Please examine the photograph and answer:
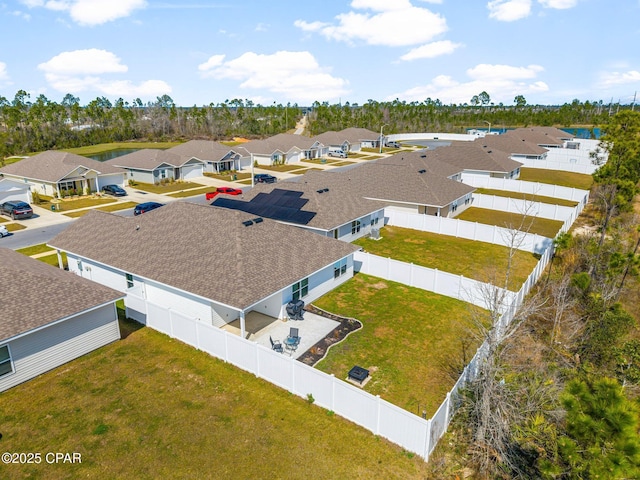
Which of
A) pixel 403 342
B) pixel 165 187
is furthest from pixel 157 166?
pixel 403 342

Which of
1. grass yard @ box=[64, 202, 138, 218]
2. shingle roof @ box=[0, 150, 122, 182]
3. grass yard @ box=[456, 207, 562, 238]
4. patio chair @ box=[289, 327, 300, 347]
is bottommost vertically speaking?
patio chair @ box=[289, 327, 300, 347]

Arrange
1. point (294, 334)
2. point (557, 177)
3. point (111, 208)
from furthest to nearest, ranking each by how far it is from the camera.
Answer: point (557, 177), point (111, 208), point (294, 334)

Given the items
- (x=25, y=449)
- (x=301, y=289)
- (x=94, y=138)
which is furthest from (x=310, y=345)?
(x=94, y=138)

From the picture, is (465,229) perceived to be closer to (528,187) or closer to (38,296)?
(528,187)

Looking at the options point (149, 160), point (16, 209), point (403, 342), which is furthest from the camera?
point (149, 160)

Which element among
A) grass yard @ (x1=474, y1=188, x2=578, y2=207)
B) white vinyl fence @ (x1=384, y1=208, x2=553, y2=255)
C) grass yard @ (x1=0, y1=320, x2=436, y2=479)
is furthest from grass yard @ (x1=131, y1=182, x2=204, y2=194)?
grass yard @ (x1=474, y1=188, x2=578, y2=207)

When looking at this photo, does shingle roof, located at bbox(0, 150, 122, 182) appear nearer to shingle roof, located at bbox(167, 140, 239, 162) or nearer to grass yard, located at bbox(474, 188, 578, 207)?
shingle roof, located at bbox(167, 140, 239, 162)
